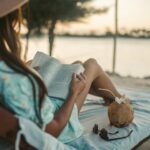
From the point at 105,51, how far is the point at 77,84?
114 inches

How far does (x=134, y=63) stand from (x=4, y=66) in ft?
9.75

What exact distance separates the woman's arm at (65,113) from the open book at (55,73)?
0.20 feet

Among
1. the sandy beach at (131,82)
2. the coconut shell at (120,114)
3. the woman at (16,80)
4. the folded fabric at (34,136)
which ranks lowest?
the sandy beach at (131,82)

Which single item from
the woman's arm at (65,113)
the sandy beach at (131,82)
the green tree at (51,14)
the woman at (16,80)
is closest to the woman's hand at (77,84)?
the woman's arm at (65,113)

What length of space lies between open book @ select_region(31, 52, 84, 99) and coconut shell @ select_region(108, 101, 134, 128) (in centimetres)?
22

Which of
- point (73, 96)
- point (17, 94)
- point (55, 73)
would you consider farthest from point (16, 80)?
point (55, 73)

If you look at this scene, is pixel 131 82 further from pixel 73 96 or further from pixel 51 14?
pixel 73 96

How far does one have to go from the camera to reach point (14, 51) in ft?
4.29

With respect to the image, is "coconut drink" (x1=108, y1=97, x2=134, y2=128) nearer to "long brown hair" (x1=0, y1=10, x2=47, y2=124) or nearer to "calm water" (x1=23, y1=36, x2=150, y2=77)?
"long brown hair" (x1=0, y1=10, x2=47, y2=124)

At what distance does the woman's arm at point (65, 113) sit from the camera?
1432 mm

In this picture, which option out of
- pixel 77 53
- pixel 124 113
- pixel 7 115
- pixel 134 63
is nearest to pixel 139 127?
pixel 124 113

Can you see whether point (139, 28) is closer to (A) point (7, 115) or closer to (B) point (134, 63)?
(B) point (134, 63)

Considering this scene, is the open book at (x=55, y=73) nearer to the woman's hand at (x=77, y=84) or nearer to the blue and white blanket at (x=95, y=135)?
the woman's hand at (x=77, y=84)

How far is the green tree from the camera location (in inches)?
178
